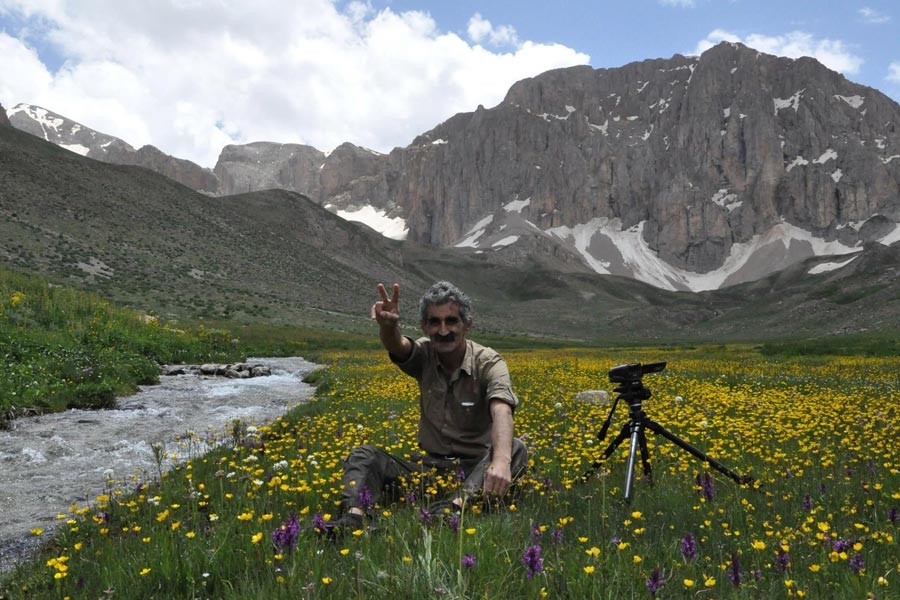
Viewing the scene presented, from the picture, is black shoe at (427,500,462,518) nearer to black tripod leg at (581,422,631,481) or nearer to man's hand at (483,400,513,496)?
man's hand at (483,400,513,496)

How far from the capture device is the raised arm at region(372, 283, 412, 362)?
571cm

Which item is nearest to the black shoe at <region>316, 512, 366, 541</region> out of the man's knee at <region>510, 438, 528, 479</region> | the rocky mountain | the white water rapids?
the white water rapids

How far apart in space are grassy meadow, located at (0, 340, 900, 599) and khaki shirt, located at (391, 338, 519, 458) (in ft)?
1.70

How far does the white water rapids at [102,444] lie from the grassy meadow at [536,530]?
0.57 meters

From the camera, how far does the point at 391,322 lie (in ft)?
18.8

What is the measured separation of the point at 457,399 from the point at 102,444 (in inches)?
299

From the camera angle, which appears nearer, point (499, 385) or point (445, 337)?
point (499, 385)

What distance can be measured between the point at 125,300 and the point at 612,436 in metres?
51.8

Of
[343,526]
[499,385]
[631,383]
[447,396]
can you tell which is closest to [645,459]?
[631,383]

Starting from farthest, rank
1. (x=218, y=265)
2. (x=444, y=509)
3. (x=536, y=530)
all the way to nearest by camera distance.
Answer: (x=218, y=265)
(x=444, y=509)
(x=536, y=530)

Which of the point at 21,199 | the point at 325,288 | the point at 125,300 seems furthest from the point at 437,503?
the point at 325,288

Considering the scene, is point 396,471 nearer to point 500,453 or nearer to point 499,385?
point 499,385

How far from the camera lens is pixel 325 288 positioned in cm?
10419

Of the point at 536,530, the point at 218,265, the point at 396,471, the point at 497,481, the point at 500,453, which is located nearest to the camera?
the point at 536,530
